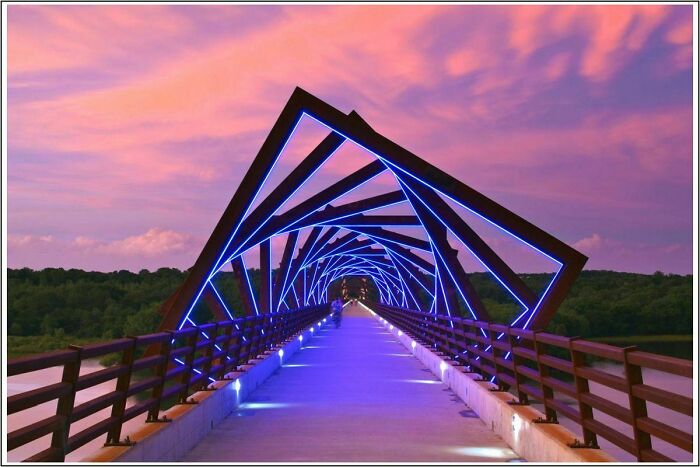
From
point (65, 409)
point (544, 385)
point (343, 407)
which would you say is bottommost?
point (343, 407)

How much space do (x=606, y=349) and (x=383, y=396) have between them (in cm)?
784

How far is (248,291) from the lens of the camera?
1067 inches

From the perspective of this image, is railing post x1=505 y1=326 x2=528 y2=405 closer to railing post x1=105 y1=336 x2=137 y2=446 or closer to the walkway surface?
the walkway surface

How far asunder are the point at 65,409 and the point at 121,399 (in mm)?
1278

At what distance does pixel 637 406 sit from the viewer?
19.6ft

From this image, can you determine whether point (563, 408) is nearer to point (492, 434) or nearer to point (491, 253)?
point (492, 434)

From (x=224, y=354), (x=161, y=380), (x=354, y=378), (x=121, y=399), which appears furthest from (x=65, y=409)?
(x=354, y=378)

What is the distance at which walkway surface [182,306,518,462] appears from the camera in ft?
29.5

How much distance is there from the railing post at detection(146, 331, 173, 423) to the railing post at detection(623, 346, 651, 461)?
14.6 ft

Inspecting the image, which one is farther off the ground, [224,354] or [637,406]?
[224,354]

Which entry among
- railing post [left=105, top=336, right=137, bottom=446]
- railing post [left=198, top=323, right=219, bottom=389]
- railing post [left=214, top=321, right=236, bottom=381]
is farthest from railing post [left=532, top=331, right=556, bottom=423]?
railing post [left=214, top=321, right=236, bottom=381]

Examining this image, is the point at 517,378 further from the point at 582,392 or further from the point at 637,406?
the point at 637,406

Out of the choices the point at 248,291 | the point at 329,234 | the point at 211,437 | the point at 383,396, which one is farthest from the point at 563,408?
the point at 329,234

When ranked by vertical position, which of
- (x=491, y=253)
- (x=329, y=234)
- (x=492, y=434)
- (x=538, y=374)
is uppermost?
(x=329, y=234)
